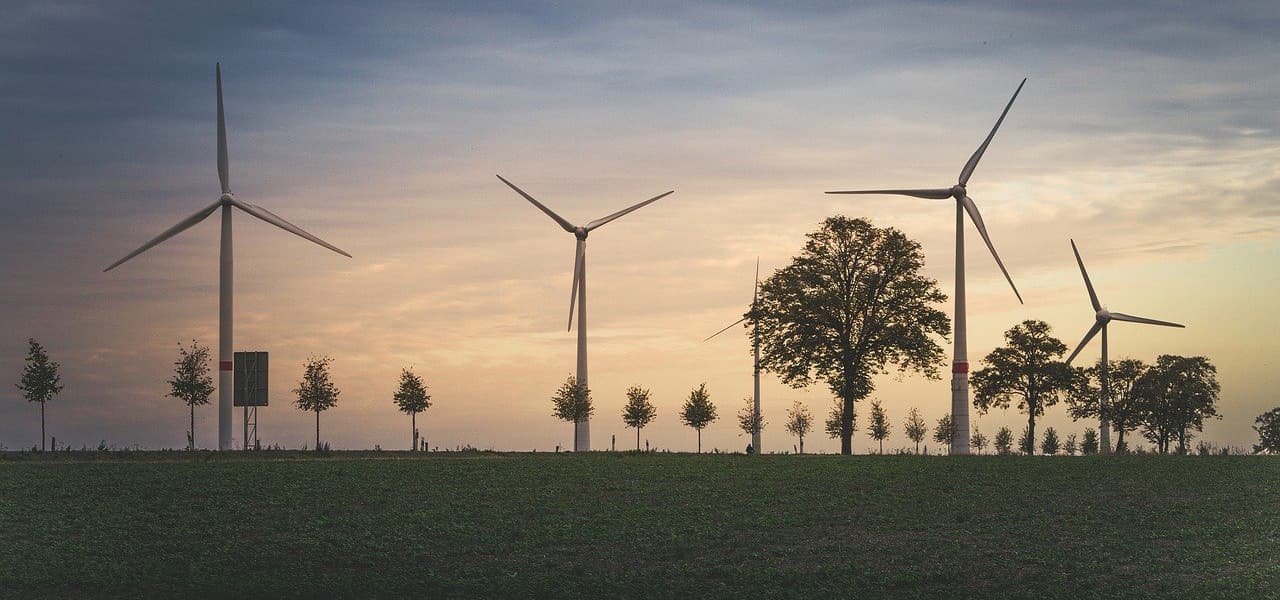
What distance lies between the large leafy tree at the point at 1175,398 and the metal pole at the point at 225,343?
266 ft

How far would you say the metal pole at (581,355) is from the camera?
9519 cm

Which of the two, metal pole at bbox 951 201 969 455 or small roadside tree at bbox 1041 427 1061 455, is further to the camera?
small roadside tree at bbox 1041 427 1061 455

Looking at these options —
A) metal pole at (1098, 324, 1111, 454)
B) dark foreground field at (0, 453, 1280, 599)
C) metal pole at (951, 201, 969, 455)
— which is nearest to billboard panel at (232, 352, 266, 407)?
dark foreground field at (0, 453, 1280, 599)

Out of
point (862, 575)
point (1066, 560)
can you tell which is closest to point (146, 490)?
point (862, 575)

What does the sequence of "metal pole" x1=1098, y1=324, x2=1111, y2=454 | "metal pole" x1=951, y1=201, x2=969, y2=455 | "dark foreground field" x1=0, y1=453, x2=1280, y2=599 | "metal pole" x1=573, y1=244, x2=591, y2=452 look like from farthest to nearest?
"metal pole" x1=1098, y1=324, x2=1111, y2=454 < "metal pole" x1=573, y1=244, x2=591, y2=452 < "metal pole" x1=951, y1=201, x2=969, y2=455 < "dark foreground field" x1=0, y1=453, x2=1280, y2=599

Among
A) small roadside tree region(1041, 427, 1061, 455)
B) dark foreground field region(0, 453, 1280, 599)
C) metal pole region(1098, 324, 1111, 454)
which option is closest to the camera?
dark foreground field region(0, 453, 1280, 599)

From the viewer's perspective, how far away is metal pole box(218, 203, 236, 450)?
3305 inches

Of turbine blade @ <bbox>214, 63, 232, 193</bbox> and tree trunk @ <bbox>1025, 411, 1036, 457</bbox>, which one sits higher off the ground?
turbine blade @ <bbox>214, 63, 232, 193</bbox>

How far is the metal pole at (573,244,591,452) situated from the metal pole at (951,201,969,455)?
27297 millimetres

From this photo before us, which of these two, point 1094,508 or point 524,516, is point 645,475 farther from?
point 1094,508

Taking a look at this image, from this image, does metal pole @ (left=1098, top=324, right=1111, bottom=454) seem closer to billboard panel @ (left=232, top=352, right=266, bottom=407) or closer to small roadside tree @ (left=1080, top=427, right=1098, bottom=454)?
small roadside tree @ (left=1080, top=427, right=1098, bottom=454)

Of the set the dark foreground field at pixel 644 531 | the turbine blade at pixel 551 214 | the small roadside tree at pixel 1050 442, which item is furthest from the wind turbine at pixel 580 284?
the small roadside tree at pixel 1050 442

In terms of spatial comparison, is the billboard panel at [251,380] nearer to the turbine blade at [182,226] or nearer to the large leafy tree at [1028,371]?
the turbine blade at [182,226]

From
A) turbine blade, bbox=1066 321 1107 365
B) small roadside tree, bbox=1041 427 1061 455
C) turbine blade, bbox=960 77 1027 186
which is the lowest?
small roadside tree, bbox=1041 427 1061 455
